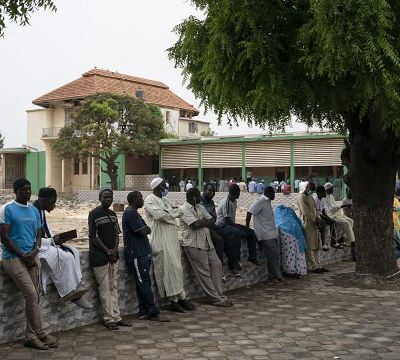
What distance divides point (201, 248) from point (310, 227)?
10.6 ft

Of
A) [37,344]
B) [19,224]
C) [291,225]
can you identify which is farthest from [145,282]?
[291,225]

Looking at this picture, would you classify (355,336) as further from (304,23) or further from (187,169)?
(187,169)

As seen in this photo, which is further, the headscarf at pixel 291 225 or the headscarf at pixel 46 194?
the headscarf at pixel 291 225

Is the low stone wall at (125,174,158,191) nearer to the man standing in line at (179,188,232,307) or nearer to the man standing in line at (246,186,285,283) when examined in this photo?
the man standing in line at (246,186,285,283)

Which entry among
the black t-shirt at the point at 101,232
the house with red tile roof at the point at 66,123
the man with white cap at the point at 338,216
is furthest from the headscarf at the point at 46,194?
the house with red tile roof at the point at 66,123

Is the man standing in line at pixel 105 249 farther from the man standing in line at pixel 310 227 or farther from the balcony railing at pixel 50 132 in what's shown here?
the balcony railing at pixel 50 132

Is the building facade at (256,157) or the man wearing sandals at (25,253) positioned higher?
the building facade at (256,157)

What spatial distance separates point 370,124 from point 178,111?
45212 mm

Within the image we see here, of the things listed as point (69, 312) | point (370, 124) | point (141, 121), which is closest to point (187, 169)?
point (141, 121)

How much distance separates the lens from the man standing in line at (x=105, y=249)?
6188mm

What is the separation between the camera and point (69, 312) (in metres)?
6.15

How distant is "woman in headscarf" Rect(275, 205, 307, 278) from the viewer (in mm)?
9461

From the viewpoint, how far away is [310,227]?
10.1m

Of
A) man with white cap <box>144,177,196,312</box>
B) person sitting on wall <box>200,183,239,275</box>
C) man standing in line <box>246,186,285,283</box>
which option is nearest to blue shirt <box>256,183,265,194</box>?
man standing in line <box>246,186,285,283</box>
